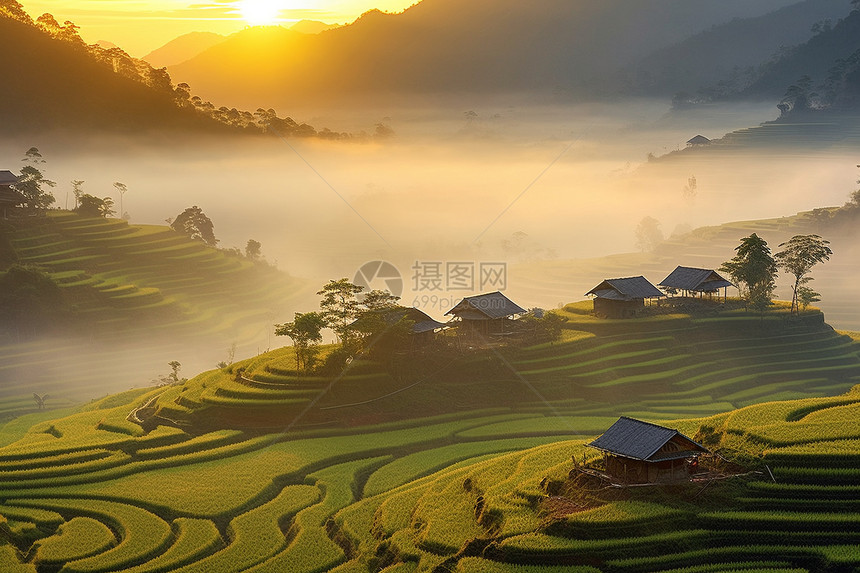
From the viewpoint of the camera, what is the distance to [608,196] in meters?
180

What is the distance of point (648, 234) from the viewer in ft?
495

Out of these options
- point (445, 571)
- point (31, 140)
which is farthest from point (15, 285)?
point (445, 571)

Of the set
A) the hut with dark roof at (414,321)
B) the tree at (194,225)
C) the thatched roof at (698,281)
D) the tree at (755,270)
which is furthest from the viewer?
the tree at (194,225)

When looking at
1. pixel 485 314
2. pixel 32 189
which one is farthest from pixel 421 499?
pixel 32 189

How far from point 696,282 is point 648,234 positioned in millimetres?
79034

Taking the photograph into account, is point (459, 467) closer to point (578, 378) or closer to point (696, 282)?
point (578, 378)

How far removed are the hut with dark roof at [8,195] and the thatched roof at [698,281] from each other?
66.4m

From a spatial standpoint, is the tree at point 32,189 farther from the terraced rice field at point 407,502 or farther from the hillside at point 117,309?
the terraced rice field at point 407,502

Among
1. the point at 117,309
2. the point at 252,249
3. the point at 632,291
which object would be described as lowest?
the point at 117,309

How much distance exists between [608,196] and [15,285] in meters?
120

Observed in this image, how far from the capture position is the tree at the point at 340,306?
62750mm

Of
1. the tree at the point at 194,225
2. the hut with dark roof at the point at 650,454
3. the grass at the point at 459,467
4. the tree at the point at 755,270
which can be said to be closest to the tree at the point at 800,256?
the tree at the point at 755,270

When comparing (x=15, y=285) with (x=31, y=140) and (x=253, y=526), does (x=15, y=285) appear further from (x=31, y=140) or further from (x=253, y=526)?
(x=253, y=526)

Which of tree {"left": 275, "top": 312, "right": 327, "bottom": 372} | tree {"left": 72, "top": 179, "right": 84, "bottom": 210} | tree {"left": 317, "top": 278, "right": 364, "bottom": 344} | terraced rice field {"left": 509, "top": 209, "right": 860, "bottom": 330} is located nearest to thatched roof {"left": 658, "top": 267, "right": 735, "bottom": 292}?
tree {"left": 317, "top": 278, "right": 364, "bottom": 344}
